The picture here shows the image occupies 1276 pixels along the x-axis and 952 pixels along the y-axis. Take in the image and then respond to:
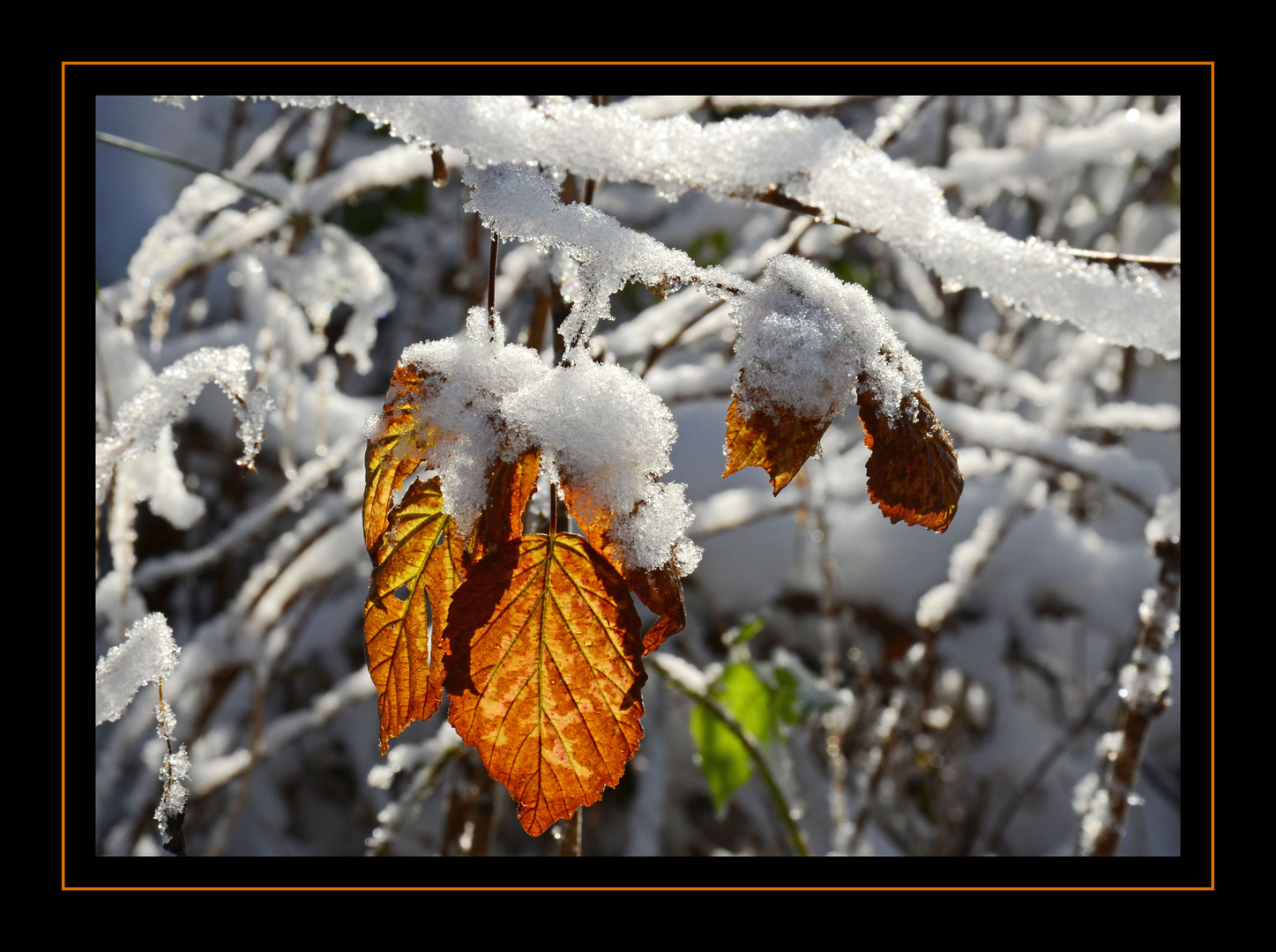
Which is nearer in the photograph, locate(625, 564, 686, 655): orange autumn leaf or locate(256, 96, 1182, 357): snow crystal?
locate(625, 564, 686, 655): orange autumn leaf

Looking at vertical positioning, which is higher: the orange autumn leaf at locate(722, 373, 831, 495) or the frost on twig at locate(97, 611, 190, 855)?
the orange autumn leaf at locate(722, 373, 831, 495)

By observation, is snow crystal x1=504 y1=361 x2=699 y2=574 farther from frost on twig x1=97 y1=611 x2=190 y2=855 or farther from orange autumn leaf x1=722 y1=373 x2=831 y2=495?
frost on twig x1=97 y1=611 x2=190 y2=855

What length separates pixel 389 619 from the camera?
413 millimetres

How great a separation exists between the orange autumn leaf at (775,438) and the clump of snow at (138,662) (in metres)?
0.37

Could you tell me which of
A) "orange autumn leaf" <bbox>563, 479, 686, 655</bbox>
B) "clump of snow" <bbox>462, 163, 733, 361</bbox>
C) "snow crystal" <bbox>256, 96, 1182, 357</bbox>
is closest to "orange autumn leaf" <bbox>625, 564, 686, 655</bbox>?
"orange autumn leaf" <bbox>563, 479, 686, 655</bbox>

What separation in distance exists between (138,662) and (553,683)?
0.92 feet

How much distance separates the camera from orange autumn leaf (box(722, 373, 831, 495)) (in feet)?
1.19

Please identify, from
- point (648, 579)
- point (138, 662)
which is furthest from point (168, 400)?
point (648, 579)

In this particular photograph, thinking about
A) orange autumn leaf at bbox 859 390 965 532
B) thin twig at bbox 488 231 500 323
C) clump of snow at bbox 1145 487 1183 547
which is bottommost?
clump of snow at bbox 1145 487 1183 547

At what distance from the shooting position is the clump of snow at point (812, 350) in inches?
14.3

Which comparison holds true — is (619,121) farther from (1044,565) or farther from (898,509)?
(1044,565)

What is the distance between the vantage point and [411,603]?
41 cm
